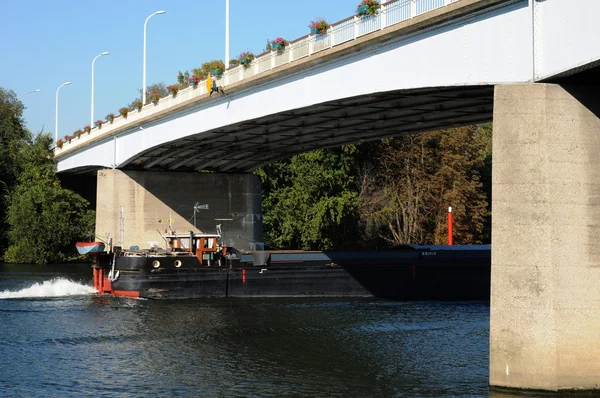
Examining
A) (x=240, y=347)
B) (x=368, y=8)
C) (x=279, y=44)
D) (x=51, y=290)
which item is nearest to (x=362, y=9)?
(x=368, y=8)

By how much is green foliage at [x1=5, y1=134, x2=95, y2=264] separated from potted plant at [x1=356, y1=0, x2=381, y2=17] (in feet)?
155

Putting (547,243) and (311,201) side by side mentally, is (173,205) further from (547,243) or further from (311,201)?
(547,243)

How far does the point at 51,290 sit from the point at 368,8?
23.7 m

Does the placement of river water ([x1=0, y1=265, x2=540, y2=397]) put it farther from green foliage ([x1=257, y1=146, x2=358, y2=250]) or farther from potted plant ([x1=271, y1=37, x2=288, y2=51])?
green foliage ([x1=257, y1=146, x2=358, y2=250])

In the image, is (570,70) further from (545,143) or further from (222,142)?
(222,142)

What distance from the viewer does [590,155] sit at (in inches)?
720

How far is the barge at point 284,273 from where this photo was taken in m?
41.2

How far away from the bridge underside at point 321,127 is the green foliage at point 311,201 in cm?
1309

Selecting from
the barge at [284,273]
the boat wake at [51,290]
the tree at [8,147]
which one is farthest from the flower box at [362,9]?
the tree at [8,147]

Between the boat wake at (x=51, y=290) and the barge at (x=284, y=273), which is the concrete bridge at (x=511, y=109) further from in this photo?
the boat wake at (x=51, y=290)

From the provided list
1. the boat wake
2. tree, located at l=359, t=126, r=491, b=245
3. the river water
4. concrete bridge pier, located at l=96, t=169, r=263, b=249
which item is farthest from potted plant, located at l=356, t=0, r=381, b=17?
tree, located at l=359, t=126, r=491, b=245

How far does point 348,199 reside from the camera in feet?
219

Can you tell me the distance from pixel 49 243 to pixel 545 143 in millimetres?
57296

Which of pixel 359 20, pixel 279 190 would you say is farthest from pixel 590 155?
pixel 279 190
